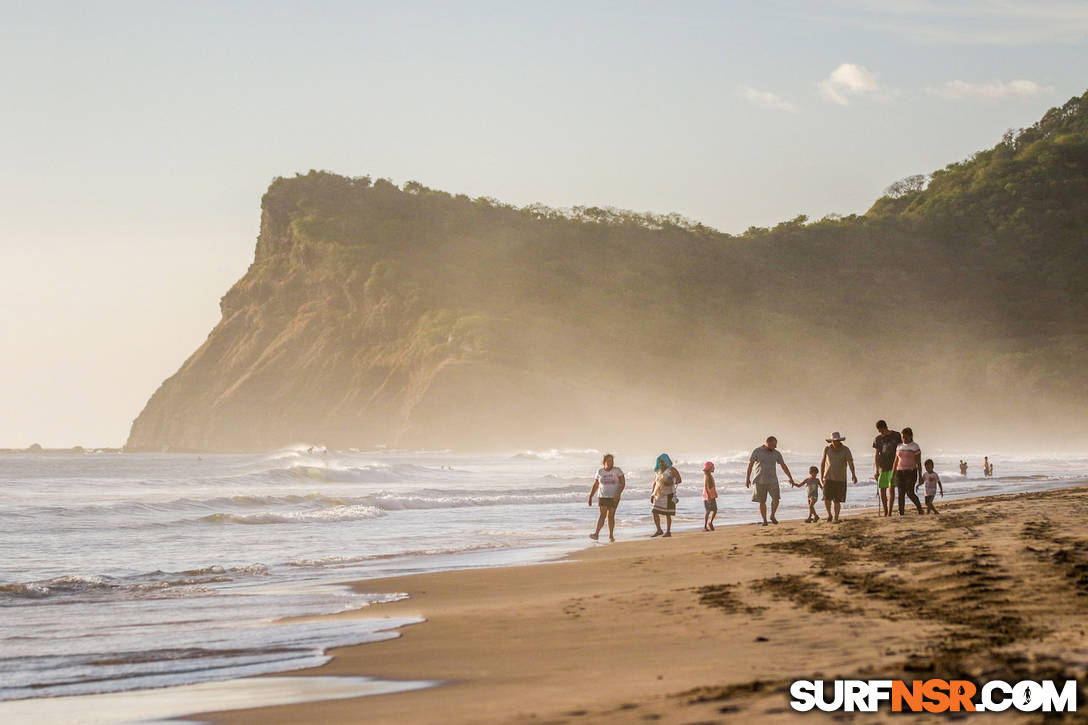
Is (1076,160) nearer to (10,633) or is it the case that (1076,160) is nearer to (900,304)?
(900,304)

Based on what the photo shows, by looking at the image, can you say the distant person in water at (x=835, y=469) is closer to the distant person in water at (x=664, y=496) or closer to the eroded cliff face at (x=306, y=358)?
the distant person in water at (x=664, y=496)

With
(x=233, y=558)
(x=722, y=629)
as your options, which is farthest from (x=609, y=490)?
(x=722, y=629)

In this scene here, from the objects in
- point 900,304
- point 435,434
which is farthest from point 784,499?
point 900,304

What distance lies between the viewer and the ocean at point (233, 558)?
8633 millimetres

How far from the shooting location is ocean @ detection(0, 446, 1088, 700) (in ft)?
28.3

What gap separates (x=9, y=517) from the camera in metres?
25.0

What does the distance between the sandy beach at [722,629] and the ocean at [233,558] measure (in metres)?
1.01

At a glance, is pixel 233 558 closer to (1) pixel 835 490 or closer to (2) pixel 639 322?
(1) pixel 835 490

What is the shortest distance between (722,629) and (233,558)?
1060 cm

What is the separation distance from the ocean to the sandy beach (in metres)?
1.01

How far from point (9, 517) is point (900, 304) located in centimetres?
11114

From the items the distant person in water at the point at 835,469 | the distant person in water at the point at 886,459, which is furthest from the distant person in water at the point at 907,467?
the distant person in water at the point at 835,469

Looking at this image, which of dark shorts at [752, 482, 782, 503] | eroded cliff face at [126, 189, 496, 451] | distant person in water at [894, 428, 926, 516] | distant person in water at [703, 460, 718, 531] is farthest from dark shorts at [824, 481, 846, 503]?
eroded cliff face at [126, 189, 496, 451]

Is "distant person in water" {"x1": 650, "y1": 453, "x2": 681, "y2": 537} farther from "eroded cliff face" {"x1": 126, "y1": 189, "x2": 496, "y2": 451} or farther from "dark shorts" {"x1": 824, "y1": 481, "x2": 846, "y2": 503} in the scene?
"eroded cliff face" {"x1": 126, "y1": 189, "x2": 496, "y2": 451}
